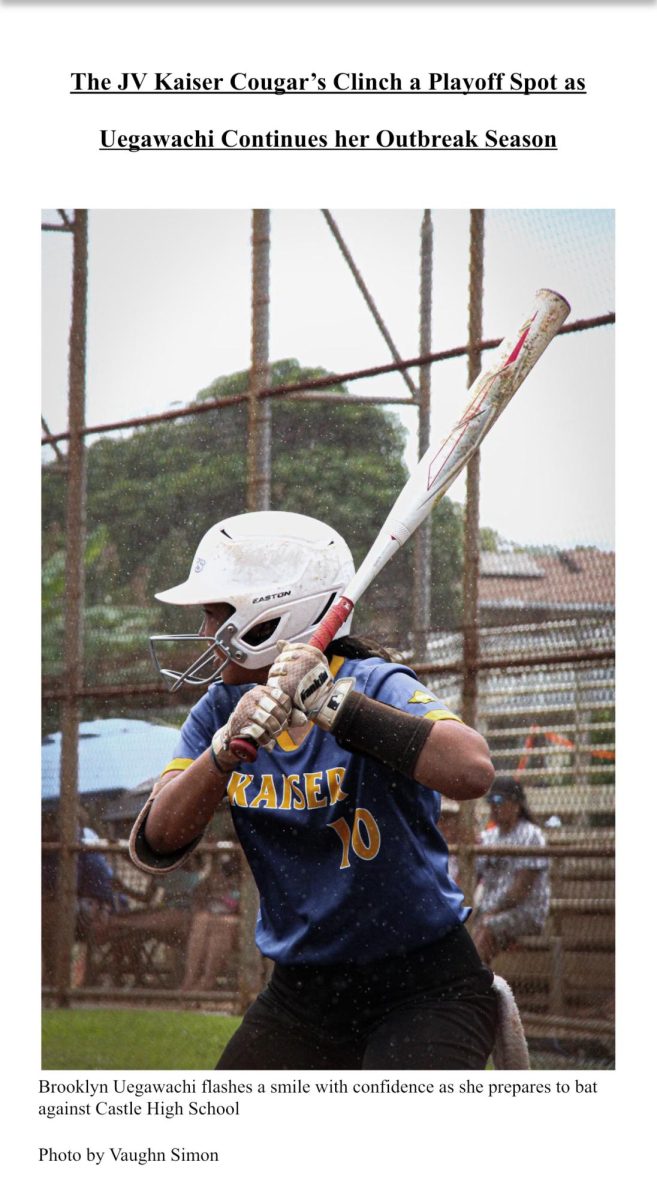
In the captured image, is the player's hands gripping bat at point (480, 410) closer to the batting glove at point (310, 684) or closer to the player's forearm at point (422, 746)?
the batting glove at point (310, 684)

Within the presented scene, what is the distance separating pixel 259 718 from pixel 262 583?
0.55m

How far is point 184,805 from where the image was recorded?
Answer: 11.7 feet

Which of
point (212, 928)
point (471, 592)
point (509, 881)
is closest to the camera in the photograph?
point (509, 881)

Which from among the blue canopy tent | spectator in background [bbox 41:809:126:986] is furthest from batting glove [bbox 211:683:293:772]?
spectator in background [bbox 41:809:126:986]

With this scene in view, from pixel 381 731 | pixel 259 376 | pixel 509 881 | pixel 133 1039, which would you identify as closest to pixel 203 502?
pixel 259 376

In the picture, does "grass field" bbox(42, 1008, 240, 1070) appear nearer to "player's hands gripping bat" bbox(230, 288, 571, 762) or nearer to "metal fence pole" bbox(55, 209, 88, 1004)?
"metal fence pole" bbox(55, 209, 88, 1004)

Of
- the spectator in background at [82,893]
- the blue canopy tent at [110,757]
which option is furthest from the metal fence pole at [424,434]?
the spectator in background at [82,893]

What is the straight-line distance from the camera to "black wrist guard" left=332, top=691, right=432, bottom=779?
326 centimetres

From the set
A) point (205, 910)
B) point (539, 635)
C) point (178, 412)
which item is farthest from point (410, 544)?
point (205, 910)

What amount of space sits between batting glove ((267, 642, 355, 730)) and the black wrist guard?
0.04 meters

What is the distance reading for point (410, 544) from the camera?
644cm

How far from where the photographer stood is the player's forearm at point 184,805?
11.5 feet

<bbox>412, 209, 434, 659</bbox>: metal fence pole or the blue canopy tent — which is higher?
<bbox>412, 209, 434, 659</bbox>: metal fence pole

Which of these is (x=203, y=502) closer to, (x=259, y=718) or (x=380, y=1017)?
(x=259, y=718)
